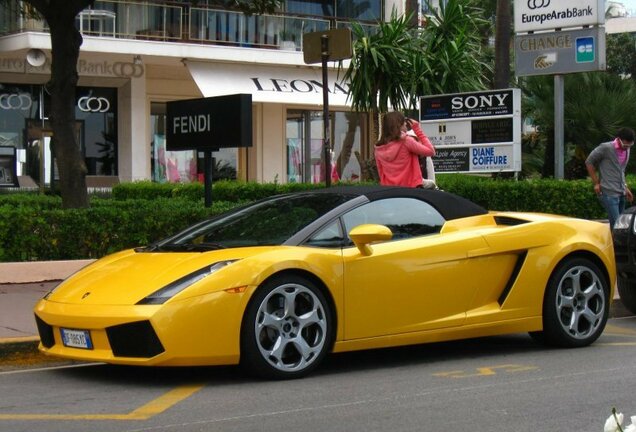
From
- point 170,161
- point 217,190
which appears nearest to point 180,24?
point 170,161

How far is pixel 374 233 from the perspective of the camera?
6715mm

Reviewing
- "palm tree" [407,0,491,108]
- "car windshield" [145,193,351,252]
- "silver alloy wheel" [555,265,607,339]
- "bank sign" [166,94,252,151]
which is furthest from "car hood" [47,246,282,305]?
"palm tree" [407,0,491,108]

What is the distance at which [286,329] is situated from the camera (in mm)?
6523

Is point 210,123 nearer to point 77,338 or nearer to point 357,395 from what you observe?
point 77,338

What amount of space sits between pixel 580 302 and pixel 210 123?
Answer: 16.5ft

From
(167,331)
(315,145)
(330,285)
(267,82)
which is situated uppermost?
(267,82)

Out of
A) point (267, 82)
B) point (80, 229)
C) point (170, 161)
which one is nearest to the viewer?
point (80, 229)

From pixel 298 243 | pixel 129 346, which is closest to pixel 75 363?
pixel 129 346

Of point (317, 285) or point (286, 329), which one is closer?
point (286, 329)

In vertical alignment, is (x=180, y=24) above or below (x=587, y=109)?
above

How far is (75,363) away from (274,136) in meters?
21.4

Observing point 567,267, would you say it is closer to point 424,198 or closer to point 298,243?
point 424,198

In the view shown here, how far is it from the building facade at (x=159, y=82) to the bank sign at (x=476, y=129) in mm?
7911

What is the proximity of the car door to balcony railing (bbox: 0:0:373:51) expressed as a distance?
56.7 ft
